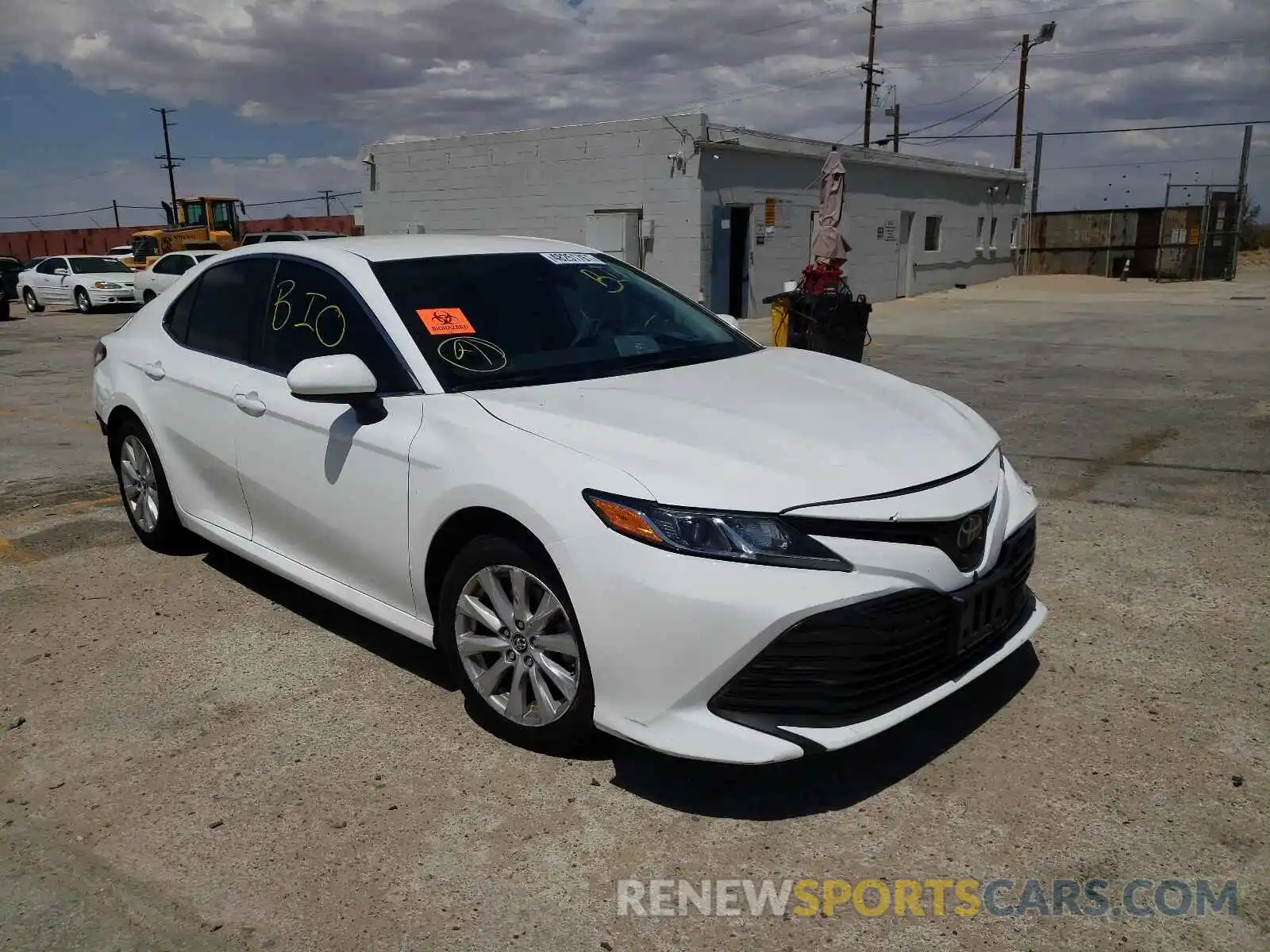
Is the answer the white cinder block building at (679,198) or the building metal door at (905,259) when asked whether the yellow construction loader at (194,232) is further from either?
the building metal door at (905,259)

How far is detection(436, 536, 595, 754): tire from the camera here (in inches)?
117

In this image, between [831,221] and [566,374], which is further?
[831,221]

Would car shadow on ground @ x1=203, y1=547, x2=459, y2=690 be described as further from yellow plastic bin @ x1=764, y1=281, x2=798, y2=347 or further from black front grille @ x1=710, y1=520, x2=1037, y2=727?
yellow plastic bin @ x1=764, y1=281, x2=798, y2=347

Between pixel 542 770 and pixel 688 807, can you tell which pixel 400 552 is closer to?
pixel 542 770

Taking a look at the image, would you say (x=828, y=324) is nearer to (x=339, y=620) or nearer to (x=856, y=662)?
(x=339, y=620)

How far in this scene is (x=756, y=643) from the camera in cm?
263

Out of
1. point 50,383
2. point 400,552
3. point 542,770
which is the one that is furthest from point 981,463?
point 50,383

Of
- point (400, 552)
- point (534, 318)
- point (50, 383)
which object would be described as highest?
point (534, 318)

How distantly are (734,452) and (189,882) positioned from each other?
183cm

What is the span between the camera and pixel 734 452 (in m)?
2.89

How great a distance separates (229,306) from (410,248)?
95 cm

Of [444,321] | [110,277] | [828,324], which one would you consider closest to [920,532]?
[444,321]

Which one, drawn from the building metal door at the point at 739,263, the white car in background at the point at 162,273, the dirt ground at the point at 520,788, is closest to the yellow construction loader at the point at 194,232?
the white car in background at the point at 162,273

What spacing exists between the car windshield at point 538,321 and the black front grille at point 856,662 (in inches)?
52.1
